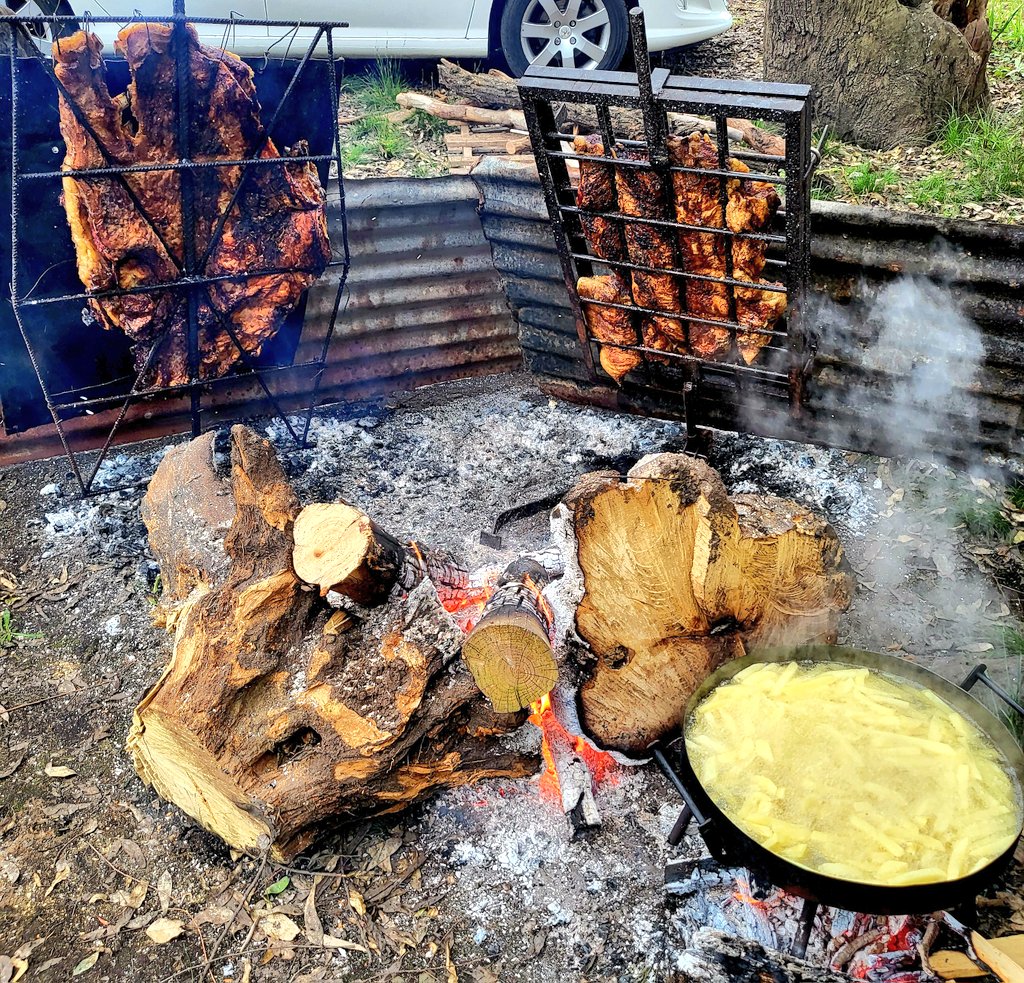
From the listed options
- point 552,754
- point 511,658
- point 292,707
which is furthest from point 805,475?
point 292,707

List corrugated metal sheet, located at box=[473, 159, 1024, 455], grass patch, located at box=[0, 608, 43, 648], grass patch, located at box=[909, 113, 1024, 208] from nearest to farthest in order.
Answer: corrugated metal sheet, located at box=[473, 159, 1024, 455] → grass patch, located at box=[0, 608, 43, 648] → grass patch, located at box=[909, 113, 1024, 208]

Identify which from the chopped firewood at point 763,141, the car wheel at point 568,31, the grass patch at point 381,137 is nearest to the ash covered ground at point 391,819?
the chopped firewood at point 763,141

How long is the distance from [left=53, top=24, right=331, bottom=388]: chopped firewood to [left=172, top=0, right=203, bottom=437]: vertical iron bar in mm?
26

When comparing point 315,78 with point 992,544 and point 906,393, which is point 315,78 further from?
point 992,544

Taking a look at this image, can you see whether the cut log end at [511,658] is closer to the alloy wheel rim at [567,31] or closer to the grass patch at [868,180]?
the grass patch at [868,180]

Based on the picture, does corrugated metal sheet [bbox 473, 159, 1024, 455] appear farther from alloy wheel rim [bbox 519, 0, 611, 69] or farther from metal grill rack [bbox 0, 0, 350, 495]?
alloy wheel rim [bbox 519, 0, 611, 69]

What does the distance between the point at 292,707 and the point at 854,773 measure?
1.97m

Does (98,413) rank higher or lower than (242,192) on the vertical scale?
lower

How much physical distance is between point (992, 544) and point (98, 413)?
5.48 meters

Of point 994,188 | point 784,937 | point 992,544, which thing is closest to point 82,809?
point 784,937

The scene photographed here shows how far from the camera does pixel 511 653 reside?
2.96 m

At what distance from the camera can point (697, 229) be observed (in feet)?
11.7

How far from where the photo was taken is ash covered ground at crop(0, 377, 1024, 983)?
302 centimetres

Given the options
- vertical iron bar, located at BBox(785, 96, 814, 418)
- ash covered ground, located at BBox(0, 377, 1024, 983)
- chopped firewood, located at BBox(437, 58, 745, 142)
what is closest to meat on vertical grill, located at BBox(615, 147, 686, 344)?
vertical iron bar, located at BBox(785, 96, 814, 418)
